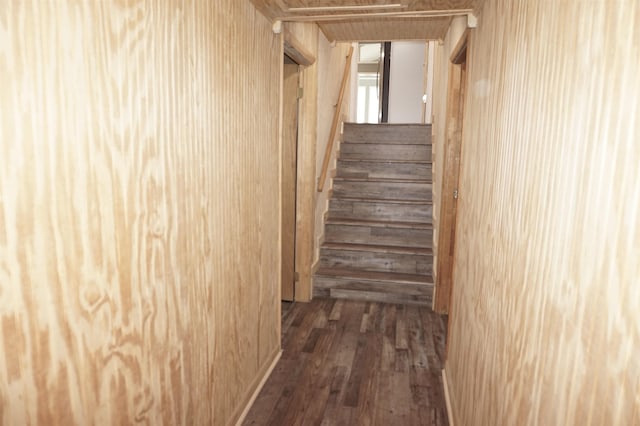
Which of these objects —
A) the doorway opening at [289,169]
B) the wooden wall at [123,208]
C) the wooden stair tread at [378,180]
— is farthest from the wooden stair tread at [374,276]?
the wooden wall at [123,208]

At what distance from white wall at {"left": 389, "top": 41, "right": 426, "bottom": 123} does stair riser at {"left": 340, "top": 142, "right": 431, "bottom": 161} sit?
3477mm

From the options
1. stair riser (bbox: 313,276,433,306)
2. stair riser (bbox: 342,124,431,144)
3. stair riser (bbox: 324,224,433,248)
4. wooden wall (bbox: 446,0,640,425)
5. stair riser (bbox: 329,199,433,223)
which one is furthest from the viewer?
stair riser (bbox: 342,124,431,144)

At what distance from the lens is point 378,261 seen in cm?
420

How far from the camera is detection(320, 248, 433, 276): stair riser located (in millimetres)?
4090

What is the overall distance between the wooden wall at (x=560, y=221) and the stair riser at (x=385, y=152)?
3438 mm

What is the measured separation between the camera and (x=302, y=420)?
2.20m

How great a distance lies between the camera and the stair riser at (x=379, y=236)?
171 inches

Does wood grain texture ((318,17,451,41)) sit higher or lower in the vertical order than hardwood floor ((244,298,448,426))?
higher

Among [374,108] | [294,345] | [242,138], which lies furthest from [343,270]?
[374,108]

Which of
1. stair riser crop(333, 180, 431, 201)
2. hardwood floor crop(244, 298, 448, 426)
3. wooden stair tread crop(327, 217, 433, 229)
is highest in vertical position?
stair riser crop(333, 180, 431, 201)

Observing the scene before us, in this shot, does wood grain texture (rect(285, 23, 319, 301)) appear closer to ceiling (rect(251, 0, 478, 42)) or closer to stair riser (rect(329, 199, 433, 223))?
stair riser (rect(329, 199, 433, 223))

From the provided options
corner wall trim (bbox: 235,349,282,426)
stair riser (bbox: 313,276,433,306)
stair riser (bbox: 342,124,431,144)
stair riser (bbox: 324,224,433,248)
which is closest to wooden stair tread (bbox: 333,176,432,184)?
stair riser (bbox: 324,224,433,248)

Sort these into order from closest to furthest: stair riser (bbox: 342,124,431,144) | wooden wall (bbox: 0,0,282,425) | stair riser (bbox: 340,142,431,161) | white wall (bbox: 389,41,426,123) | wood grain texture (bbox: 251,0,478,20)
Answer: wooden wall (bbox: 0,0,282,425) → wood grain texture (bbox: 251,0,478,20) → stair riser (bbox: 340,142,431,161) → stair riser (bbox: 342,124,431,144) → white wall (bbox: 389,41,426,123)

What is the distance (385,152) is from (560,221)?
14.5ft
